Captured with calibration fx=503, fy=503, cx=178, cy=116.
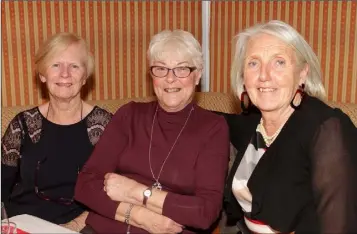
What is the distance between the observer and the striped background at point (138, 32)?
9.71 ft

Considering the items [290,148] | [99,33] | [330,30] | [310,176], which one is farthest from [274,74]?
[99,33]

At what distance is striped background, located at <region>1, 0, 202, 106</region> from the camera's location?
10.8ft

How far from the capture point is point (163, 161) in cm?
217

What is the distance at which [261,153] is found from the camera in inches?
77.0

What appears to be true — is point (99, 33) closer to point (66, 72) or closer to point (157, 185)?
point (66, 72)

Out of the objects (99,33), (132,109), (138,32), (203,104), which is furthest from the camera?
(138,32)

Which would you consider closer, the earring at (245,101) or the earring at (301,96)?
the earring at (301,96)

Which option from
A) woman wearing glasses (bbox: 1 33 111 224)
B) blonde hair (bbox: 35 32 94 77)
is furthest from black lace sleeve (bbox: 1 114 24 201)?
blonde hair (bbox: 35 32 94 77)

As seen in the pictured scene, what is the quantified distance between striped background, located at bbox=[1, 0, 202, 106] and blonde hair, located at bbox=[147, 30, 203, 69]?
136 centimetres

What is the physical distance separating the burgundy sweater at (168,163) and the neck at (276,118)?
0.26 metres

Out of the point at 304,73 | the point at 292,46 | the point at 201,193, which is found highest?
the point at 292,46

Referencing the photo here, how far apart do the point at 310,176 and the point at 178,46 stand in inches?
32.5

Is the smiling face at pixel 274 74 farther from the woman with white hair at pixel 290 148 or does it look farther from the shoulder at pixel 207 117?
the shoulder at pixel 207 117

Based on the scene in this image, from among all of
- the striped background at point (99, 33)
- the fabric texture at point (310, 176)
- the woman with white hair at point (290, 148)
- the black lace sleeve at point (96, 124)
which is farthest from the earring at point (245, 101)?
the striped background at point (99, 33)
